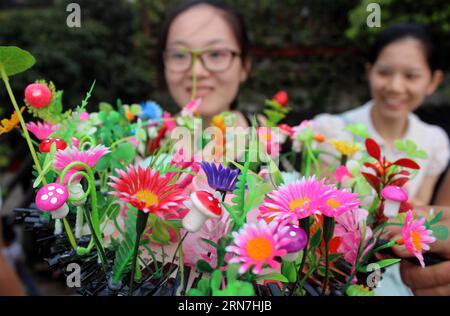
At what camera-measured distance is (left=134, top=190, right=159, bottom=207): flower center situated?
34cm

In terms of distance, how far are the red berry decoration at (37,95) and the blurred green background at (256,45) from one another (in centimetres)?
193

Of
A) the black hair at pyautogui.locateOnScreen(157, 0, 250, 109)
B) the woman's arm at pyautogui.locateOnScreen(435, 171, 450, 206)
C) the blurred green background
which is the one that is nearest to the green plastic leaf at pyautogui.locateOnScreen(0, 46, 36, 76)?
the black hair at pyautogui.locateOnScreen(157, 0, 250, 109)

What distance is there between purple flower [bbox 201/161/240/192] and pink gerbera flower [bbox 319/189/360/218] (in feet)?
0.27

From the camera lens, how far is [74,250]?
459 mm

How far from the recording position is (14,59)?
0.42m

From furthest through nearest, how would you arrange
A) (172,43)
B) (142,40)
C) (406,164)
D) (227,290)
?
(142,40), (172,43), (406,164), (227,290)

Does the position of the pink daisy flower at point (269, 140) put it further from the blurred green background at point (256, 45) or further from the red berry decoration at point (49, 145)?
the blurred green background at point (256, 45)

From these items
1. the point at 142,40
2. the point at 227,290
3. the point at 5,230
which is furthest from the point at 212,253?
the point at 142,40

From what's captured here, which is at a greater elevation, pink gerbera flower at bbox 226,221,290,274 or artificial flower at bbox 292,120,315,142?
artificial flower at bbox 292,120,315,142

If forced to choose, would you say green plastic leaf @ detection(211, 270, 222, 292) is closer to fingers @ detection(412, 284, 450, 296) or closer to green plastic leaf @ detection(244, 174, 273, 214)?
green plastic leaf @ detection(244, 174, 273, 214)

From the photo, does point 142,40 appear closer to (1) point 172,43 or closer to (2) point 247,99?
(2) point 247,99

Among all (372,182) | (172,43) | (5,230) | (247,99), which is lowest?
(5,230)

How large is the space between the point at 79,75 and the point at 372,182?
2.40 metres

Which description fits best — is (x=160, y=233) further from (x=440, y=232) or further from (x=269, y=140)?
(x=440, y=232)
